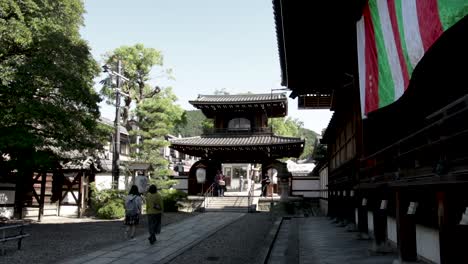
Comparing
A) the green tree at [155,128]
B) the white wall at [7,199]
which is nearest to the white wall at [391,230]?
the white wall at [7,199]

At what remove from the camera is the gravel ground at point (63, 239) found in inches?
398

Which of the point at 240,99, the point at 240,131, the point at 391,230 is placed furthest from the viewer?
the point at 240,99

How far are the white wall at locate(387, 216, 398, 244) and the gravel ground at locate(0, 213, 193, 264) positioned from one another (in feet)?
26.6

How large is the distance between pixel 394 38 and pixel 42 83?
1358 cm

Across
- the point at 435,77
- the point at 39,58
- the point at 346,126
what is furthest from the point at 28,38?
the point at 435,77

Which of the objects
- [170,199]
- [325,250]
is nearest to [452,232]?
[325,250]

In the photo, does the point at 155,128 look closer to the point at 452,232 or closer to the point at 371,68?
the point at 371,68

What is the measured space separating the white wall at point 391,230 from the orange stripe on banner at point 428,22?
20.1 ft

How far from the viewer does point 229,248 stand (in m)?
11.7

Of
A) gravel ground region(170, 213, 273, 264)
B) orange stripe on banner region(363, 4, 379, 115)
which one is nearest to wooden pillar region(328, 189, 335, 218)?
gravel ground region(170, 213, 273, 264)

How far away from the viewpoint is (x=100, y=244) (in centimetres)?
1212

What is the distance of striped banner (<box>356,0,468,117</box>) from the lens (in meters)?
3.67

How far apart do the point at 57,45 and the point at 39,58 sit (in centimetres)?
96

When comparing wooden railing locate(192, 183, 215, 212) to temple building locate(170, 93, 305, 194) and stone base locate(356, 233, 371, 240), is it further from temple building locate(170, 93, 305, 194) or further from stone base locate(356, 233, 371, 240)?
stone base locate(356, 233, 371, 240)
